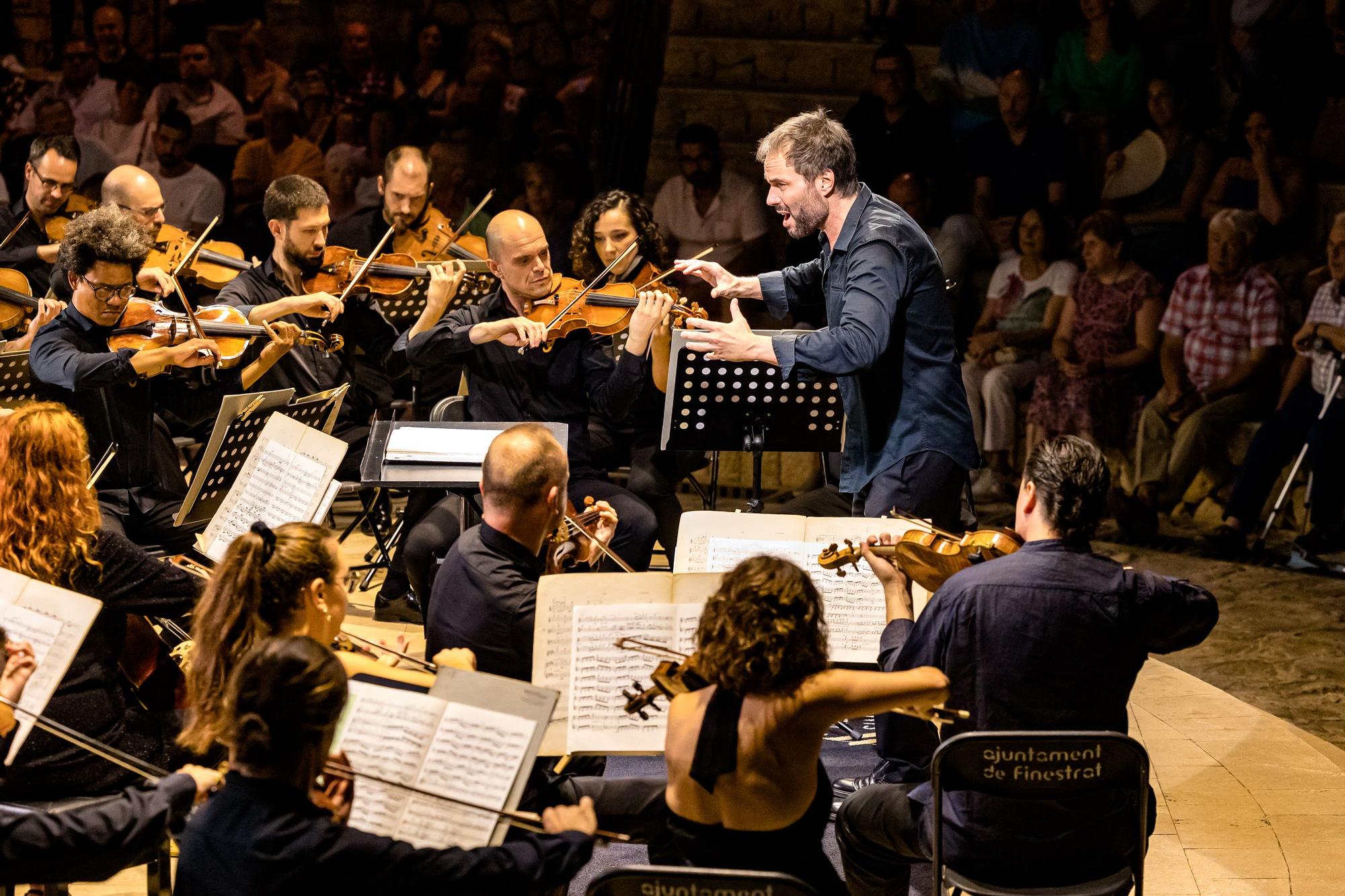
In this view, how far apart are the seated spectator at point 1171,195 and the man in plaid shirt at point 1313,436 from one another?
30.2 inches

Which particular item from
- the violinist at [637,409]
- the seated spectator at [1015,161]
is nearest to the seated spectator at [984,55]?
the seated spectator at [1015,161]

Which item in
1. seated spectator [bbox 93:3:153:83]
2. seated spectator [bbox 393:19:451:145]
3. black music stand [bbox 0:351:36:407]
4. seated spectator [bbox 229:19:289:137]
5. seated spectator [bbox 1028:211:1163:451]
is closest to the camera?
black music stand [bbox 0:351:36:407]

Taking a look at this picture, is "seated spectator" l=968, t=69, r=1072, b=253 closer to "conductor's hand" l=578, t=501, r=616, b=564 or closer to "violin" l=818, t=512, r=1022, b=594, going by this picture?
"conductor's hand" l=578, t=501, r=616, b=564

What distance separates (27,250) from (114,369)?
2268 mm

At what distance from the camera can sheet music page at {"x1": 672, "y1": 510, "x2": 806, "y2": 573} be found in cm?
335

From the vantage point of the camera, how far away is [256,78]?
878cm

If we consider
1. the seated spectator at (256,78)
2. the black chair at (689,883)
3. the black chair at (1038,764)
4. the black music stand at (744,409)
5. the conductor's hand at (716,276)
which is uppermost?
the seated spectator at (256,78)

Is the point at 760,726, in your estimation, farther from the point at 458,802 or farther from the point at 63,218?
the point at 63,218

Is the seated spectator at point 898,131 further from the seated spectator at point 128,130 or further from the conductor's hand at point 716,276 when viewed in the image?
the seated spectator at point 128,130

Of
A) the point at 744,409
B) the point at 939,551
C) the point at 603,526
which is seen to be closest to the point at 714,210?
the point at 744,409

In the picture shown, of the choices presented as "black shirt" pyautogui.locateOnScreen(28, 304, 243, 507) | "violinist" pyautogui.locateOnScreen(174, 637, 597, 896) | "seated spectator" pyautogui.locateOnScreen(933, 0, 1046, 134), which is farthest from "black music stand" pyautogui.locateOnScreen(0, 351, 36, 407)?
"seated spectator" pyautogui.locateOnScreen(933, 0, 1046, 134)

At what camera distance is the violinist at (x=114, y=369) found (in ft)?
13.6

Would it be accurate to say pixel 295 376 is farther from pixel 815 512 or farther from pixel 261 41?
pixel 261 41

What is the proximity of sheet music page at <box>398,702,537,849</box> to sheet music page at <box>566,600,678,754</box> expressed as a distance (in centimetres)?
51
